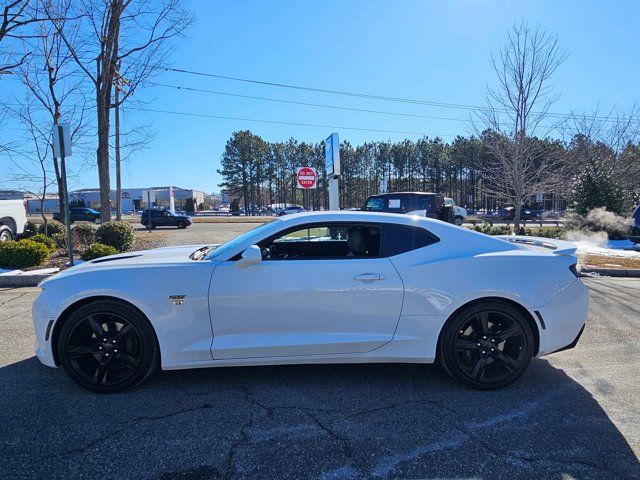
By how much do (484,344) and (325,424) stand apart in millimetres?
1480

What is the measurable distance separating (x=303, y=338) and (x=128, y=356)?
1396mm

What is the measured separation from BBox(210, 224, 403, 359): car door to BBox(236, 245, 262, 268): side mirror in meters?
0.05

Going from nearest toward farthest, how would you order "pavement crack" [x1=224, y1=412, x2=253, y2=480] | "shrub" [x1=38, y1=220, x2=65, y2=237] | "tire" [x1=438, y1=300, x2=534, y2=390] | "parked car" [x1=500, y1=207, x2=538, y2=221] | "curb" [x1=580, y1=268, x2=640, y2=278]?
"pavement crack" [x1=224, y1=412, x2=253, y2=480] → "tire" [x1=438, y1=300, x2=534, y2=390] → "curb" [x1=580, y1=268, x2=640, y2=278] → "shrub" [x1=38, y1=220, x2=65, y2=237] → "parked car" [x1=500, y1=207, x2=538, y2=221]

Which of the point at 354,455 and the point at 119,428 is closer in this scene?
the point at 354,455

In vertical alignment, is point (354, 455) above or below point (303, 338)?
below

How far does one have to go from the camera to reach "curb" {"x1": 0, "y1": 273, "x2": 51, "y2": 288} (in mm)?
8078

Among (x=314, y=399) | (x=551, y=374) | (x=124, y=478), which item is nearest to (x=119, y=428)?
(x=124, y=478)

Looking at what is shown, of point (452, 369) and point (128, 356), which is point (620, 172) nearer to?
point (452, 369)

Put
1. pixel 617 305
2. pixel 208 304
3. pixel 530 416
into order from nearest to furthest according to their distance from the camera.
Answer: pixel 530 416 → pixel 208 304 → pixel 617 305

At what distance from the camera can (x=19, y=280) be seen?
813cm

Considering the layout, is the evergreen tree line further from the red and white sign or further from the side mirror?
the side mirror

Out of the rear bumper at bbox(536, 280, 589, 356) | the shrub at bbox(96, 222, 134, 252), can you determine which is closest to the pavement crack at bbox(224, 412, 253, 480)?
the rear bumper at bbox(536, 280, 589, 356)

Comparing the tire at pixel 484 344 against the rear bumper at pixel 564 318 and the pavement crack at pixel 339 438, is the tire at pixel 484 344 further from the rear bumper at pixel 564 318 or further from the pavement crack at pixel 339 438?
the pavement crack at pixel 339 438

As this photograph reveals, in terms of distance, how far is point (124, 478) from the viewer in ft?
7.67
